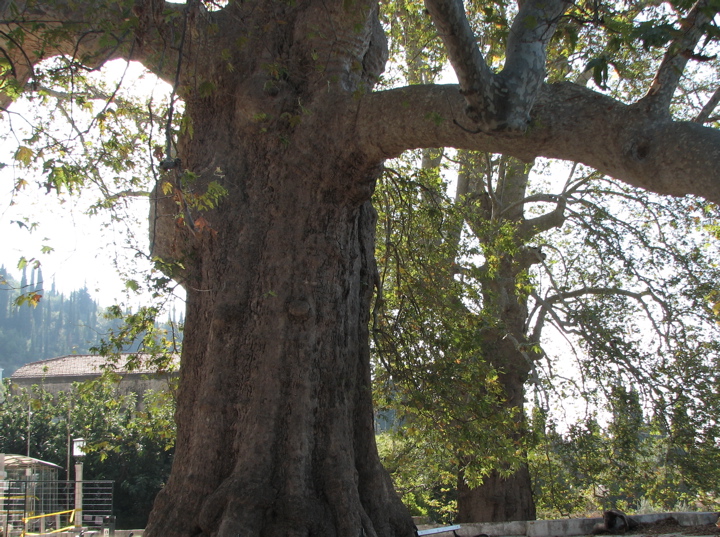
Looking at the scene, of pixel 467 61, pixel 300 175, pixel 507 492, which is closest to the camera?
pixel 467 61

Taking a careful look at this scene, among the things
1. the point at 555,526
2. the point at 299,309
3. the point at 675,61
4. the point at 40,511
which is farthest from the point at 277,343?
the point at 40,511

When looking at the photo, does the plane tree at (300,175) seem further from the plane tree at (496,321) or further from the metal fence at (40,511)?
the metal fence at (40,511)

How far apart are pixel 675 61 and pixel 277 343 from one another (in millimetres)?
2940

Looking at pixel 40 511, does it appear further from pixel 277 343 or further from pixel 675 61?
pixel 675 61

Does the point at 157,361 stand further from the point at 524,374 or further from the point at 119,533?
the point at 119,533

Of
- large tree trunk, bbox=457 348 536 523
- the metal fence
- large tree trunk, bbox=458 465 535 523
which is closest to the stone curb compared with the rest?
large tree trunk, bbox=457 348 536 523

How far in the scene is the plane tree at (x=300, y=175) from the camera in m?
3.61

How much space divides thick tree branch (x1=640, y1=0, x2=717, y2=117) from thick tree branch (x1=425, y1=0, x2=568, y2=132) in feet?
2.06

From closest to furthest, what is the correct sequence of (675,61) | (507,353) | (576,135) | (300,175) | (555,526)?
1. (675,61)
2. (576,135)
3. (300,175)
4. (555,526)
5. (507,353)

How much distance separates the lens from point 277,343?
434 cm

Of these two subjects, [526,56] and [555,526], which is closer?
[526,56]

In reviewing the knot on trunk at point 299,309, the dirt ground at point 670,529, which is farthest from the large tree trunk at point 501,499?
the knot on trunk at point 299,309

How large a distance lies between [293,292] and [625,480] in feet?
19.0

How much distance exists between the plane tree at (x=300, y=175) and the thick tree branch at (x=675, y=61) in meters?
0.01
